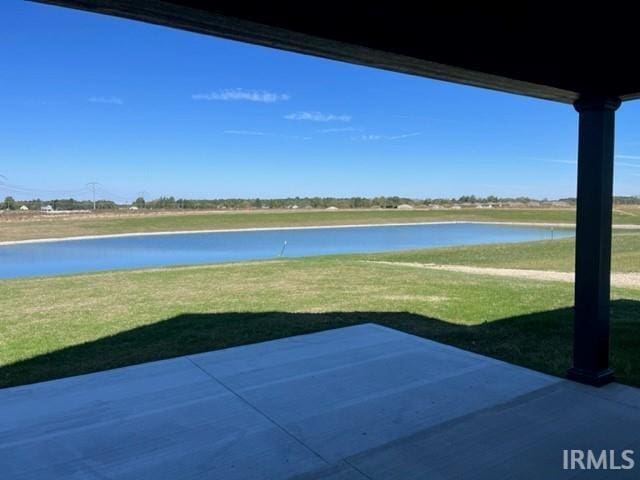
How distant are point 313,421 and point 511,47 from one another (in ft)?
8.03

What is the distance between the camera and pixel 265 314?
644 centimetres

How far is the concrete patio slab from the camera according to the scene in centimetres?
247

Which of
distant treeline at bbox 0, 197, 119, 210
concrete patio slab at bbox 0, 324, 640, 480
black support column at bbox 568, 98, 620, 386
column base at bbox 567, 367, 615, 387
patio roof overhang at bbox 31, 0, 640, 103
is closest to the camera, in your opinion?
patio roof overhang at bbox 31, 0, 640, 103

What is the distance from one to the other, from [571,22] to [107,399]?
358cm

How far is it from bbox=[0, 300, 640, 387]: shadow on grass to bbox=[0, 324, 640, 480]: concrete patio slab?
1.58ft

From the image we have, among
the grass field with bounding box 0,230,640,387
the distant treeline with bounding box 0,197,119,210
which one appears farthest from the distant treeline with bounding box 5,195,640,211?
the grass field with bounding box 0,230,640,387

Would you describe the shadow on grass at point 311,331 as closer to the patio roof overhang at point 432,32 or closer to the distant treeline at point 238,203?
the patio roof overhang at point 432,32

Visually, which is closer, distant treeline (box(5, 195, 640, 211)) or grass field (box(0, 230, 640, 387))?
grass field (box(0, 230, 640, 387))

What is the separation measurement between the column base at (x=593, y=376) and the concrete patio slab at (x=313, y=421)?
0.07m

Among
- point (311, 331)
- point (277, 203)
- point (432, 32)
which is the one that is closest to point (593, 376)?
point (432, 32)

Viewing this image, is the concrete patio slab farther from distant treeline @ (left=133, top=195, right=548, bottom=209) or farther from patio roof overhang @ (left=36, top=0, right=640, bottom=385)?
distant treeline @ (left=133, top=195, right=548, bottom=209)

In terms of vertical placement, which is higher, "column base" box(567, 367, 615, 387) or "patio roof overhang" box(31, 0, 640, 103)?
"patio roof overhang" box(31, 0, 640, 103)

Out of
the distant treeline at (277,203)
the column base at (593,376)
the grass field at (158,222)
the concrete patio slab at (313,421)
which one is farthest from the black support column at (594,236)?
the distant treeline at (277,203)

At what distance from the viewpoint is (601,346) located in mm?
3457
